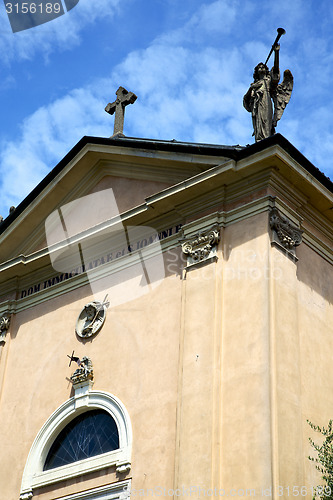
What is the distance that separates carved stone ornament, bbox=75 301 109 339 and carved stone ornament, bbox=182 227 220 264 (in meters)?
2.04

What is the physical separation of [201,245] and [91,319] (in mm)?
2624

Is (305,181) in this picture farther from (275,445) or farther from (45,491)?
(45,491)

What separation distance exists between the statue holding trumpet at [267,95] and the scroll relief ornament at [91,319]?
409 centimetres

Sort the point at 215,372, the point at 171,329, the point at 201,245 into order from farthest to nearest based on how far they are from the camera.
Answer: the point at 201,245 → the point at 171,329 → the point at 215,372

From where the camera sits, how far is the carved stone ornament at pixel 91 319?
1506 cm

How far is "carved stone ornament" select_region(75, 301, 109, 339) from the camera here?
15061 millimetres

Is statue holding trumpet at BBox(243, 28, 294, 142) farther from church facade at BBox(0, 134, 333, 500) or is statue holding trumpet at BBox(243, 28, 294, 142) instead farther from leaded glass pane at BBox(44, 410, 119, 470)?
leaded glass pane at BBox(44, 410, 119, 470)

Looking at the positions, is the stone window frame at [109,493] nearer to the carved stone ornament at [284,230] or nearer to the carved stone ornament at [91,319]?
the carved stone ornament at [91,319]

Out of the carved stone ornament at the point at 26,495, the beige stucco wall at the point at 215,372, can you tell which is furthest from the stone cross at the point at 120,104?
the carved stone ornament at the point at 26,495

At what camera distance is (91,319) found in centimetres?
1520

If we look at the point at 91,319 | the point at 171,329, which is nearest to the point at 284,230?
the point at 171,329

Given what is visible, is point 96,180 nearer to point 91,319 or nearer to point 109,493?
point 91,319

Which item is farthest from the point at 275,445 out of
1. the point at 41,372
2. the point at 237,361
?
the point at 41,372

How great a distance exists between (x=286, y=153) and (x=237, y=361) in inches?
138
